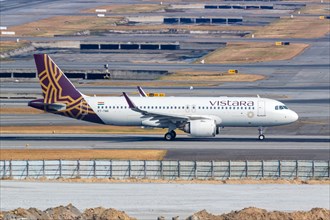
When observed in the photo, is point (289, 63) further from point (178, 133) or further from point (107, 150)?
point (107, 150)

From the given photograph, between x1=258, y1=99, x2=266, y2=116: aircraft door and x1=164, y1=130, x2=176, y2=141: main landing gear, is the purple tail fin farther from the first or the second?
x1=258, y1=99, x2=266, y2=116: aircraft door

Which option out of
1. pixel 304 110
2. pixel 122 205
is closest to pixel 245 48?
pixel 304 110

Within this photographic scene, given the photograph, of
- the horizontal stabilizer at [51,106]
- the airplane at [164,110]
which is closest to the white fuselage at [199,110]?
the airplane at [164,110]

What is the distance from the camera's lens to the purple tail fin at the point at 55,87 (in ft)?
317

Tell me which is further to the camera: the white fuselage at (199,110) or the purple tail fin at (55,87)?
the purple tail fin at (55,87)

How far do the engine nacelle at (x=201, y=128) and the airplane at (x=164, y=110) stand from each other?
0.09 m

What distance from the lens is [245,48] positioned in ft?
628

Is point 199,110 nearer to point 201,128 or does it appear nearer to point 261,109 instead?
point 201,128

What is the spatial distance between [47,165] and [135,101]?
81.1 feet

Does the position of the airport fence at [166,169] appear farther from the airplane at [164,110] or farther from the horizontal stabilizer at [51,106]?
the horizontal stabilizer at [51,106]

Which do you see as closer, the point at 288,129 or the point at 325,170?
the point at 325,170

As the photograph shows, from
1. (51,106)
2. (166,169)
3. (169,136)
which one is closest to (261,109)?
(169,136)

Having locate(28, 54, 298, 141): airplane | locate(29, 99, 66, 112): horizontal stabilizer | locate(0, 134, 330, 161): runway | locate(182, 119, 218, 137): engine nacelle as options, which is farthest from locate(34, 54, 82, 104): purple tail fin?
locate(182, 119, 218, 137): engine nacelle

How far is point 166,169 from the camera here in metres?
72.8
